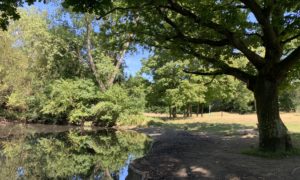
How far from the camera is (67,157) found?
54.5 feet

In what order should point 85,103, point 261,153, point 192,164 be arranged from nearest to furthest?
1. point 192,164
2. point 261,153
3. point 85,103

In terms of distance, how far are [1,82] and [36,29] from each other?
23.1ft

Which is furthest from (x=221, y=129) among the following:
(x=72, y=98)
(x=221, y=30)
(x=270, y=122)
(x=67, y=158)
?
(x=72, y=98)

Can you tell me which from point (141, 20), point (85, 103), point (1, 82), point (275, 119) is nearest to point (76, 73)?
point (85, 103)

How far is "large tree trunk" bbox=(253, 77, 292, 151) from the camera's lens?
12.6m

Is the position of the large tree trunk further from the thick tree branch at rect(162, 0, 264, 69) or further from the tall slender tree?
the thick tree branch at rect(162, 0, 264, 69)

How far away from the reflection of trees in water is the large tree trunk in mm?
5823

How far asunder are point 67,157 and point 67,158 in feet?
1.00

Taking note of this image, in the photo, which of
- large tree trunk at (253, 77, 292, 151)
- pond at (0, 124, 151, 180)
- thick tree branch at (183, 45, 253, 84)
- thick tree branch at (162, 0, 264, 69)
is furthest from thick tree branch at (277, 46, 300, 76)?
pond at (0, 124, 151, 180)

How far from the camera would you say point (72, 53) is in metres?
36.5

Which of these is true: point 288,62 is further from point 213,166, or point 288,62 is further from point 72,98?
point 72,98

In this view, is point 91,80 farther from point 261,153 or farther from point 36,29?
point 261,153

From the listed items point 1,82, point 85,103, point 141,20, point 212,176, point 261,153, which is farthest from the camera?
point 1,82

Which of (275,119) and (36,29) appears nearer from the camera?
(275,119)
